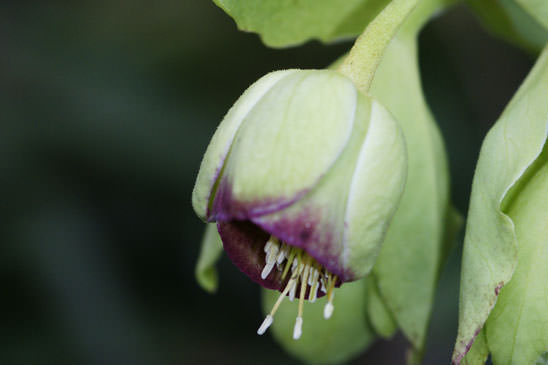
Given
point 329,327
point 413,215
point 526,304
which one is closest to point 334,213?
point 526,304

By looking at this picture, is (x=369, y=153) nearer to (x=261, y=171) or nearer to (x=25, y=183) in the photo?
(x=261, y=171)

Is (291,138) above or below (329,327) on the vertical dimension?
above

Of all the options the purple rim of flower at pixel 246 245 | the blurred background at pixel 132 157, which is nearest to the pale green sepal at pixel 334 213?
the purple rim of flower at pixel 246 245

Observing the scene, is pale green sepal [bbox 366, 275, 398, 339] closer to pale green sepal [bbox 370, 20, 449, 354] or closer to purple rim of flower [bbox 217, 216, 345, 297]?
pale green sepal [bbox 370, 20, 449, 354]

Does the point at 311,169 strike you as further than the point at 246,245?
No

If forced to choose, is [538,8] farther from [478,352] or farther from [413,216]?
[478,352]

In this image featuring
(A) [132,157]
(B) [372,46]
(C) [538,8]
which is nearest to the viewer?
(B) [372,46]

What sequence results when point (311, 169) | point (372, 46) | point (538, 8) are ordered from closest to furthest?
point (311, 169) < point (372, 46) < point (538, 8)
